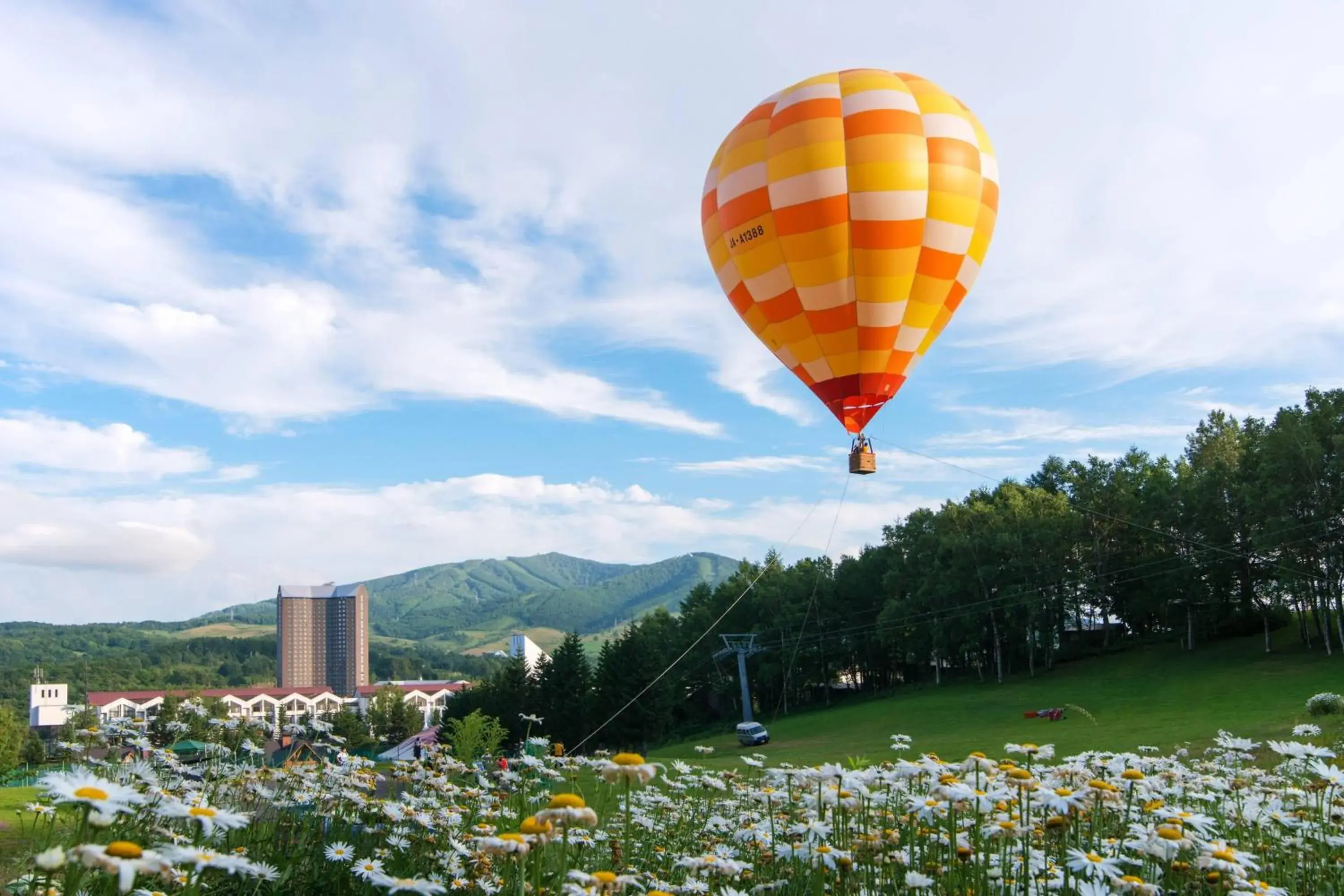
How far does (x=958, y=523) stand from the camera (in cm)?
6259

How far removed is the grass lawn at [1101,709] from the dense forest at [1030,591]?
2.36 m

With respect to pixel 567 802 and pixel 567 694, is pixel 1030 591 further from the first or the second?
pixel 567 802

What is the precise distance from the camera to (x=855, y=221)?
16.2m

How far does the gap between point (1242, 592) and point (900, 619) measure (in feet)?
65.0

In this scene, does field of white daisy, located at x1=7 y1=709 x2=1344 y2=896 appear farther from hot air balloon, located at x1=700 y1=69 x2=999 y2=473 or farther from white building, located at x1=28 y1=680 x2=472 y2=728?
white building, located at x1=28 y1=680 x2=472 y2=728

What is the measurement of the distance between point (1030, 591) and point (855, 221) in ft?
150

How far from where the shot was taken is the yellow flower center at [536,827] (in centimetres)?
299

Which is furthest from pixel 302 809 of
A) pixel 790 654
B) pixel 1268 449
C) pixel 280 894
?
pixel 790 654

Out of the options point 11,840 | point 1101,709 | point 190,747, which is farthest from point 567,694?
point 11,840

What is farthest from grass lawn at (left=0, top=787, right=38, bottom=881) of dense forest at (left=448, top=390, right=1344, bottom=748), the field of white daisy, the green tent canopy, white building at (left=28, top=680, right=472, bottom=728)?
white building at (left=28, top=680, right=472, bottom=728)

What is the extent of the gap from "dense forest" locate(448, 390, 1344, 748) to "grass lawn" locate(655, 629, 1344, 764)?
236 cm

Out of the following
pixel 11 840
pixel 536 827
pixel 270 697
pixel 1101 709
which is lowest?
pixel 270 697

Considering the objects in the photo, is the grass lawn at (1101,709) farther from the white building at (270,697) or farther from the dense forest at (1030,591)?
the white building at (270,697)

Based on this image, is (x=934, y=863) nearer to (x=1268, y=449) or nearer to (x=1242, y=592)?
(x=1268, y=449)
